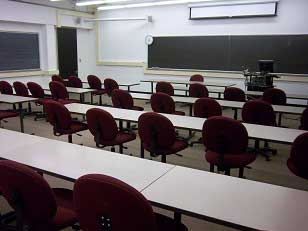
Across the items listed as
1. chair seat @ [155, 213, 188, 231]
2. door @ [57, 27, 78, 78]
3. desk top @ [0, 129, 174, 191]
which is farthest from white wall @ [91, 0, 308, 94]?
chair seat @ [155, 213, 188, 231]

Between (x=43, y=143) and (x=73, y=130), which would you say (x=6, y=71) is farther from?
(x=43, y=143)

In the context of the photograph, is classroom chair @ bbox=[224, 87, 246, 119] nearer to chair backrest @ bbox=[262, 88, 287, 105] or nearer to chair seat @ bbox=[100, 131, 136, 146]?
chair backrest @ bbox=[262, 88, 287, 105]

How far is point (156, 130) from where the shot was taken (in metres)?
2.95

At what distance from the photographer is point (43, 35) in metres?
9.12

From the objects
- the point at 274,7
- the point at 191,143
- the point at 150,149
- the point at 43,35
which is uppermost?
the point at 274,7

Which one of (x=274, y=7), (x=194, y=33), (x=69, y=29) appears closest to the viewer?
(x=274, y=7)

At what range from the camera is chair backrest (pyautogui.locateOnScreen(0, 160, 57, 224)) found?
1498 mm

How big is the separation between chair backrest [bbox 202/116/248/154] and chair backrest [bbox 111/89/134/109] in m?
2.27

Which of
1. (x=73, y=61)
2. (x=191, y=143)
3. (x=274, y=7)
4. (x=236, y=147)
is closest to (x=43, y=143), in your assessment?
(x=236, y=147)

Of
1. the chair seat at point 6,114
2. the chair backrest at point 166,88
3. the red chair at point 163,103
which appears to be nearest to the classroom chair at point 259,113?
the red chair at point 163,103

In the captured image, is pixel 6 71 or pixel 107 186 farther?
pixel 6 71

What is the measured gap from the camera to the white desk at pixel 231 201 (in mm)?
1371

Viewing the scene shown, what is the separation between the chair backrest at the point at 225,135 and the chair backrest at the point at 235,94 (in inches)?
111

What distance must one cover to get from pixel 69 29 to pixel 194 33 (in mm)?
4215
